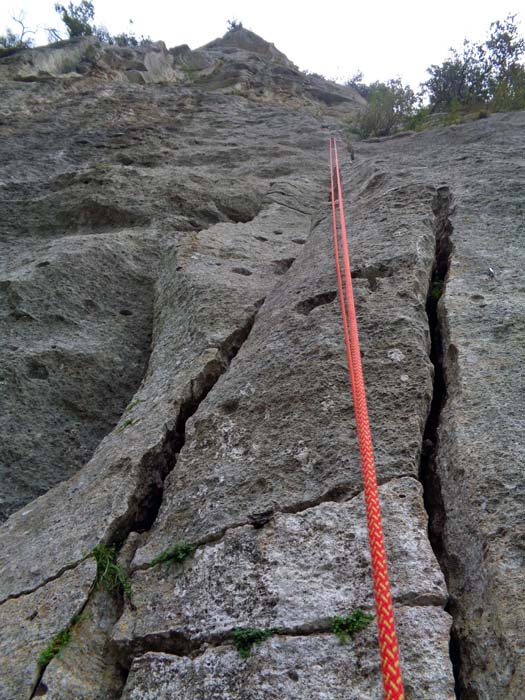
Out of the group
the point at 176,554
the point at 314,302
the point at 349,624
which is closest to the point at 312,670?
the point at 349,624

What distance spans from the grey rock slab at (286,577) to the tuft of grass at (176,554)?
0.03 metres

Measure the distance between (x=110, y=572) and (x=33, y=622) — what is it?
0.41 m

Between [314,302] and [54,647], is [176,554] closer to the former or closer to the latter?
[54,647]

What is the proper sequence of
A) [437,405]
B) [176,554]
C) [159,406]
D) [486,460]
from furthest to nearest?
[159,406], [437,405], [176,554], [486,460]

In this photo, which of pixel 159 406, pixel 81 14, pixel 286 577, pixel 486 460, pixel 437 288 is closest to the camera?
pixel 286 577

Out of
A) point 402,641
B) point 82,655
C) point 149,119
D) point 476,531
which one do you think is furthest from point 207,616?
point 149,119

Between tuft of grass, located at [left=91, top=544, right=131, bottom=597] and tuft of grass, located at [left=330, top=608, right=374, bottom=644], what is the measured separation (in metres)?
1.08

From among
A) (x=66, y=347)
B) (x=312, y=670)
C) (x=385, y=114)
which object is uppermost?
(x=385, y=114)

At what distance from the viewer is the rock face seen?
2.31 metres

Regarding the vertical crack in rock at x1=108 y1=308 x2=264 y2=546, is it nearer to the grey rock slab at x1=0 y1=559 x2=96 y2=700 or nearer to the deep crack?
the deep crack

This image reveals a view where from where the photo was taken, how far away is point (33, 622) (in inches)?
107

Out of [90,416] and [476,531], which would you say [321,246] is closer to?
[90,416]

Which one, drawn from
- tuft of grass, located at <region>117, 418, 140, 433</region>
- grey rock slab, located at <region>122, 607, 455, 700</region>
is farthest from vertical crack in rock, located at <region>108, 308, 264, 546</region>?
Answer: grey rock slab, located at <region>122, 607, 455, 700</region>

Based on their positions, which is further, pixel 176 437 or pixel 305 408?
pixel 176 437
